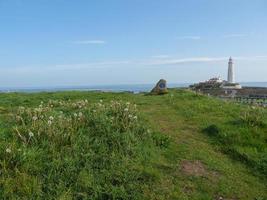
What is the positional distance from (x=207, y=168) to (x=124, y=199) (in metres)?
1.93

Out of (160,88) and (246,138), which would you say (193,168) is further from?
(160,88)

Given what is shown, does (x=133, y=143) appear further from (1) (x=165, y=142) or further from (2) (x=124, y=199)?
(2) (x=124, y=199)

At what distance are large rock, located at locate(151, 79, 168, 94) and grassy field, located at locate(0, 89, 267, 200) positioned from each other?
11538 millimetres

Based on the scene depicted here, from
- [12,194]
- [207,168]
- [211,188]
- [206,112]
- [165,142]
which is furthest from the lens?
[206,112]

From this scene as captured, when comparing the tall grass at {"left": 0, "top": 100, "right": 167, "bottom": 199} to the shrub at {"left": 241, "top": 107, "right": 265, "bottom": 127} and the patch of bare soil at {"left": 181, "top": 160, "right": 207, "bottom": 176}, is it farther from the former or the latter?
the shrub at {"left": 241, "top": 107, "right": 265, "bottom": 127}

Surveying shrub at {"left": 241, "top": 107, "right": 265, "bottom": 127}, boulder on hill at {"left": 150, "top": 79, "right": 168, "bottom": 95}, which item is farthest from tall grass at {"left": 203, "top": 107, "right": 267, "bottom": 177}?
boulder on hill at {"left": 150, "top": 79, "right": 168, "bottom": 95}

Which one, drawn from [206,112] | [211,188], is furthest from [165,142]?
[206,112]

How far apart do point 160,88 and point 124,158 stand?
15.1 m

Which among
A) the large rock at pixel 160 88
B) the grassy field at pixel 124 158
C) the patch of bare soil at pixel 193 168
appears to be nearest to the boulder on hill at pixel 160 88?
the large rock at pixel 160 88

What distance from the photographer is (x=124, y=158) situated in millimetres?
6359

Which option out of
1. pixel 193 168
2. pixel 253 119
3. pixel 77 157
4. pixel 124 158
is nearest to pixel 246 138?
pixel 253 119

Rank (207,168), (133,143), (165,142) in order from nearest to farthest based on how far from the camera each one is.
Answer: (207,168)
(133,143)
(165,142)

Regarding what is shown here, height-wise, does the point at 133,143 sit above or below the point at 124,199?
above

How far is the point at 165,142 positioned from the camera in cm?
761
